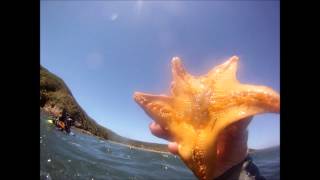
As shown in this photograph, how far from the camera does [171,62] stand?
244 centimetres

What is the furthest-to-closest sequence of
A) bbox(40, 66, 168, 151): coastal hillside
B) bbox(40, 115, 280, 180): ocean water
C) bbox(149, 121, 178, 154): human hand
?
bbox(40, 115, 280, 180): ocean water < bbox(40, 66, 168, 151): coastal hillside < bbox(149, 121, 178, 154): human hand

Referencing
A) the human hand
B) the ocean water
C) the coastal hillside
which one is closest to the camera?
the human hand

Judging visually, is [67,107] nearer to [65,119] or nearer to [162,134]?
[65,119]

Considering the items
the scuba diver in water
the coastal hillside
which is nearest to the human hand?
the coastal hillside

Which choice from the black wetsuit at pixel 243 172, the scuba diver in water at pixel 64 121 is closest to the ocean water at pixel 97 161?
the scuba diver in water at pixel 64 121

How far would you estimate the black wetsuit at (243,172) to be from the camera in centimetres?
238

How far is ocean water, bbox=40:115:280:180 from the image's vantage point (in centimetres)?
351

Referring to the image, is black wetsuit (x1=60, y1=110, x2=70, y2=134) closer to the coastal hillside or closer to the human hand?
the coastal hillside

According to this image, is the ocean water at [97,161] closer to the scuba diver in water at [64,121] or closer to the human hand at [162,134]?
the scuba diver in water at [64,121]

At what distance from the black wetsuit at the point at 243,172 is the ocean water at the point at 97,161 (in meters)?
0.96

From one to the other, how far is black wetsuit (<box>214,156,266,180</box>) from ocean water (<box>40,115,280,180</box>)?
0.96 m

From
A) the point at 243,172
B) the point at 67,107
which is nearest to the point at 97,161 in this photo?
the point at 67,107
